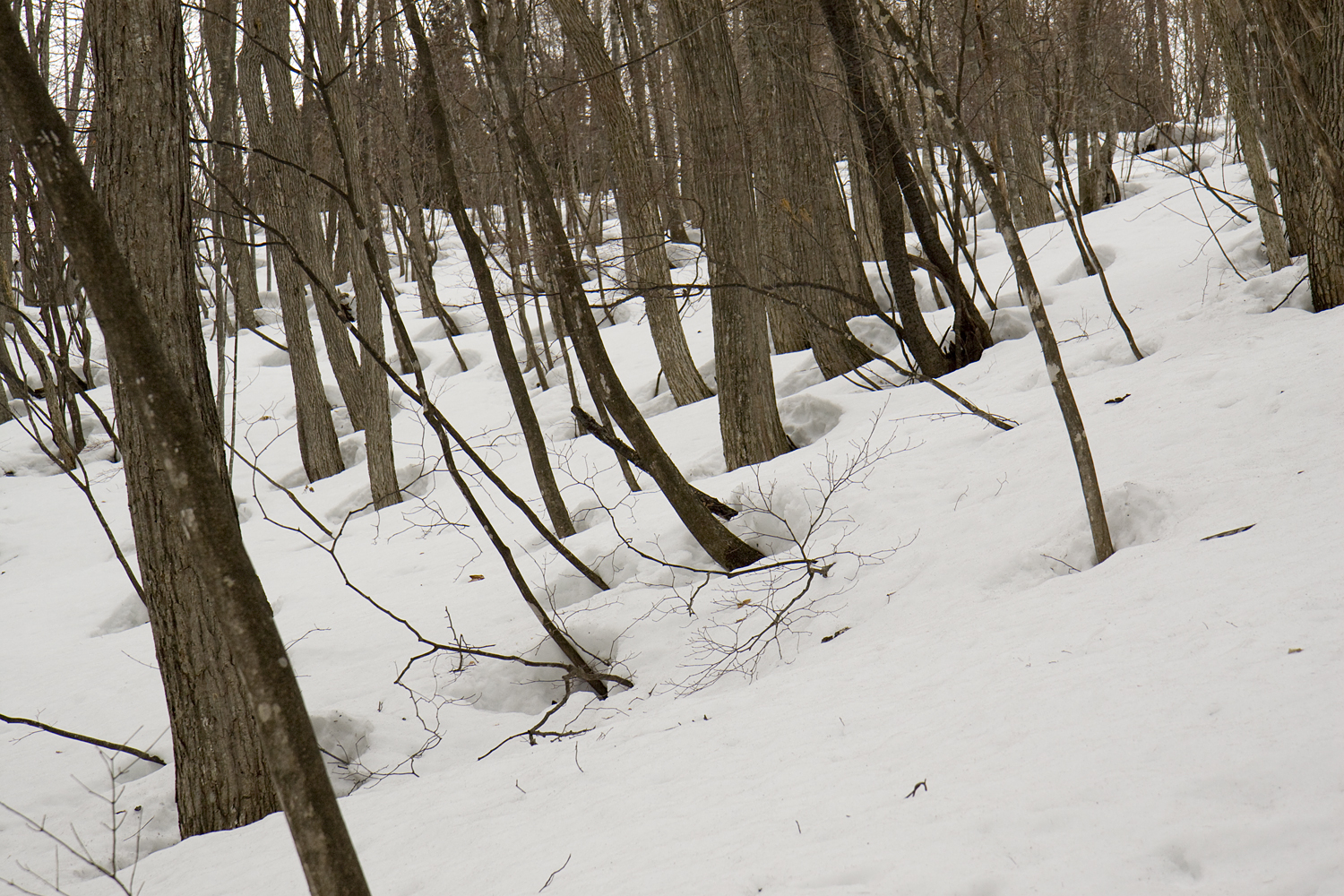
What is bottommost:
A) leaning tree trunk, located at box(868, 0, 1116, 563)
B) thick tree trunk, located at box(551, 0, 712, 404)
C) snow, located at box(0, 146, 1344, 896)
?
snow, located at box(0, 146, 1344, 896)

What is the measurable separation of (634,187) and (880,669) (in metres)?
5.55

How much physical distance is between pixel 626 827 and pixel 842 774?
2.20 ft

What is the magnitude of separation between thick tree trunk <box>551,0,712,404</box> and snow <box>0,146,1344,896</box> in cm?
145

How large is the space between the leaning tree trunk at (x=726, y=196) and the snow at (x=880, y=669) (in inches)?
31.4

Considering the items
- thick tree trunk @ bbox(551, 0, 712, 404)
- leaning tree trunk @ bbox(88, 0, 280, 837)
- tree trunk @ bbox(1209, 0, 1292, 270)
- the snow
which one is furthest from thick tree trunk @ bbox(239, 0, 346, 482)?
tree trunk @ bbox(1209, 0, 1292, 270)

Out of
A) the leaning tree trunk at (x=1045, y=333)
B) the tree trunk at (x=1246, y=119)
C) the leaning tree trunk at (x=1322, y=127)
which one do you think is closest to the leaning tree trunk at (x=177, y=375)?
the leaning tree trunk at (x=1045, y=333)

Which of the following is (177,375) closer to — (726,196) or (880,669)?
(880,669)

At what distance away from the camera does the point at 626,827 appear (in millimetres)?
2504

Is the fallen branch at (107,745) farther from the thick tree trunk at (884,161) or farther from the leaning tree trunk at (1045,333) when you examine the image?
the thick tree trunk at (884,161)

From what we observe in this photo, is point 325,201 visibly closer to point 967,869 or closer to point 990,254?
point 990,254

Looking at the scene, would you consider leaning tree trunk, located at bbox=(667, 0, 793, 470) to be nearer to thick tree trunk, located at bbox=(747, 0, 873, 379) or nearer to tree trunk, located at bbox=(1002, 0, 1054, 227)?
thick tree trunk, located at bbox=(747, 0, 873, 379)

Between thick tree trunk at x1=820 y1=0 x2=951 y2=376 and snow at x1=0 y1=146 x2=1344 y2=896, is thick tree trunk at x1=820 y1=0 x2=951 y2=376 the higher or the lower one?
the higher one

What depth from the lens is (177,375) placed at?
295 centimetres

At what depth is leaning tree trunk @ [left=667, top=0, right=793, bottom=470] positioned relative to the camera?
5.80 meters
